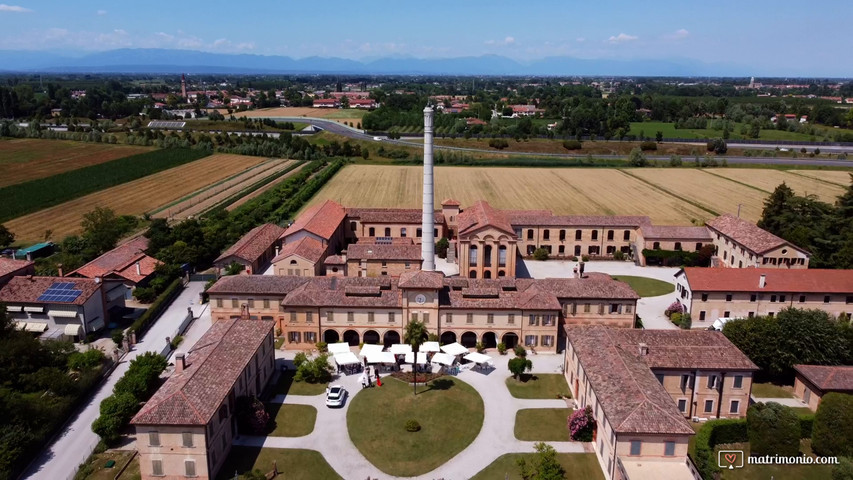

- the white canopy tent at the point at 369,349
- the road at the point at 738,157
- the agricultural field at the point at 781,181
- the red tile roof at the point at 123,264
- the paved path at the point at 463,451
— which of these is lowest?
the paved path at the point at 463,451

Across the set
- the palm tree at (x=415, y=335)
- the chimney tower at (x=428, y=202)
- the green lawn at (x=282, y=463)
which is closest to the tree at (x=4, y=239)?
the chimney tower at (x=428, y=202)

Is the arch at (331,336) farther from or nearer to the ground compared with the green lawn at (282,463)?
farther from the ground

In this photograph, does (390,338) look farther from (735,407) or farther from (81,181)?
(81,181)

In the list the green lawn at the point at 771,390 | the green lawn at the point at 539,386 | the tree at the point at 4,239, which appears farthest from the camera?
the tree at the point at 4,239

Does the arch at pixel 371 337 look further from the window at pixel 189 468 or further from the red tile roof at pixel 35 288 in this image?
the red tile roof at pixel 35 288

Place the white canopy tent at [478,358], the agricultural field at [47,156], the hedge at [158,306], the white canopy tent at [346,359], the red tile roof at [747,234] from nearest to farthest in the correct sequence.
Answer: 1. the white canopy tent at [346,359]
2. the white canopy tent at [478,358]
3. the hedge at [158,306]
4. the red tile roof at [747,234]
5. the agricultural field at [47,156]

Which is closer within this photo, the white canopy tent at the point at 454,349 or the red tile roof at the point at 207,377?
the red tile roof at the point at 207,377
